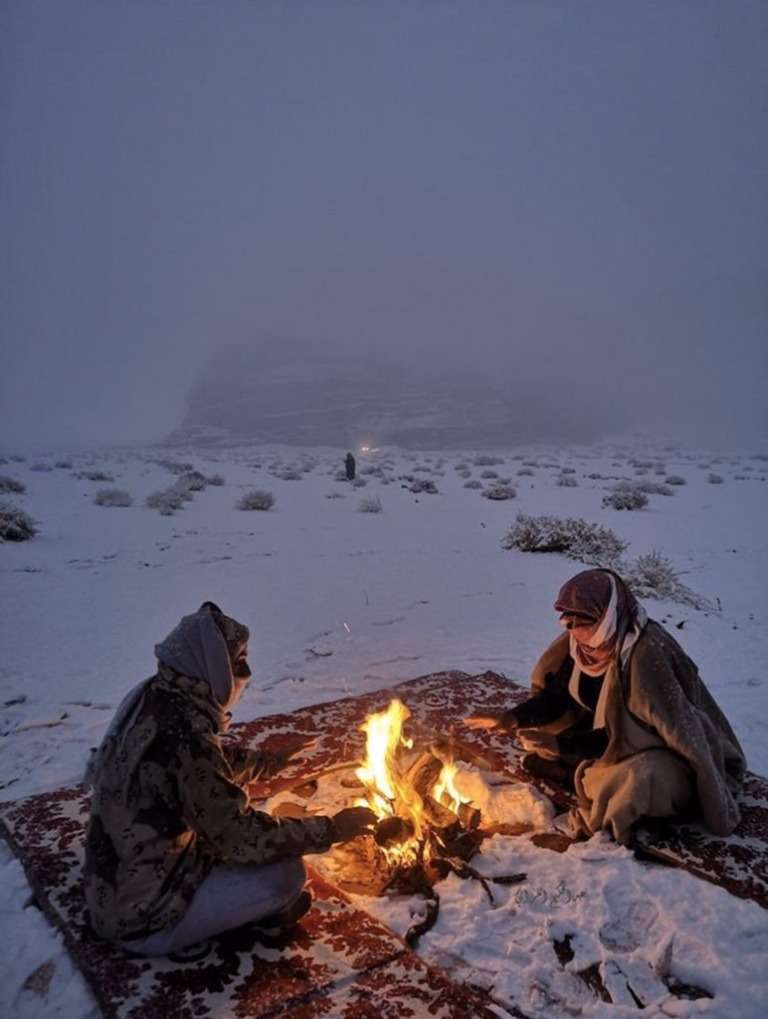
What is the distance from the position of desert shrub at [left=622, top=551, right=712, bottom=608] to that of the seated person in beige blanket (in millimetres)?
5619

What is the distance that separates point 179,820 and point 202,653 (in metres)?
0.65

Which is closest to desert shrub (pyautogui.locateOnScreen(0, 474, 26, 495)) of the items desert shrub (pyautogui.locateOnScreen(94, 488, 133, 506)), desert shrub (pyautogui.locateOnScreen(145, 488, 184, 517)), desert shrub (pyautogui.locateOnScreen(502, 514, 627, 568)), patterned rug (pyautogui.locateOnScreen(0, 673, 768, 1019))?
desert shrub (pyautogui.locateOnScreen(94, 488, 133, 506))

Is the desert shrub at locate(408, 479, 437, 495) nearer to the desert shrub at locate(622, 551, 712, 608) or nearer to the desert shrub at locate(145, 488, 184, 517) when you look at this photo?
the desert shrub at locate(145, 488, 184, 517)

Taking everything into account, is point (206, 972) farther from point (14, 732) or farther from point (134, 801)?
point (14, 732)

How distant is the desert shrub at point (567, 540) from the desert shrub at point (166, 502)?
8.41 metres

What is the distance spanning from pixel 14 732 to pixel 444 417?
309ft

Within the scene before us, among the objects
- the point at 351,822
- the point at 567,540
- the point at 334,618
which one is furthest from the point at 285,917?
the point at 567,540

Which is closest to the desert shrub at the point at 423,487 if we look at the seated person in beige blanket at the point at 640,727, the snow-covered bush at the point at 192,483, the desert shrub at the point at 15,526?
the snow-covered bush at the point at 192,483

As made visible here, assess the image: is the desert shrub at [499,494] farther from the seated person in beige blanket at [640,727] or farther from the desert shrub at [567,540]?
the seated person in beige blanket at [640,727]

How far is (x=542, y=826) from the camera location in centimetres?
387

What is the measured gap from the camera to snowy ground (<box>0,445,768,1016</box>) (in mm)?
3018

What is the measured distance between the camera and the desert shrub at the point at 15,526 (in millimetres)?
12125

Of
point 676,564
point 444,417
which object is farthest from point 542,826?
point 444,417

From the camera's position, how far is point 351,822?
9.89 feet
